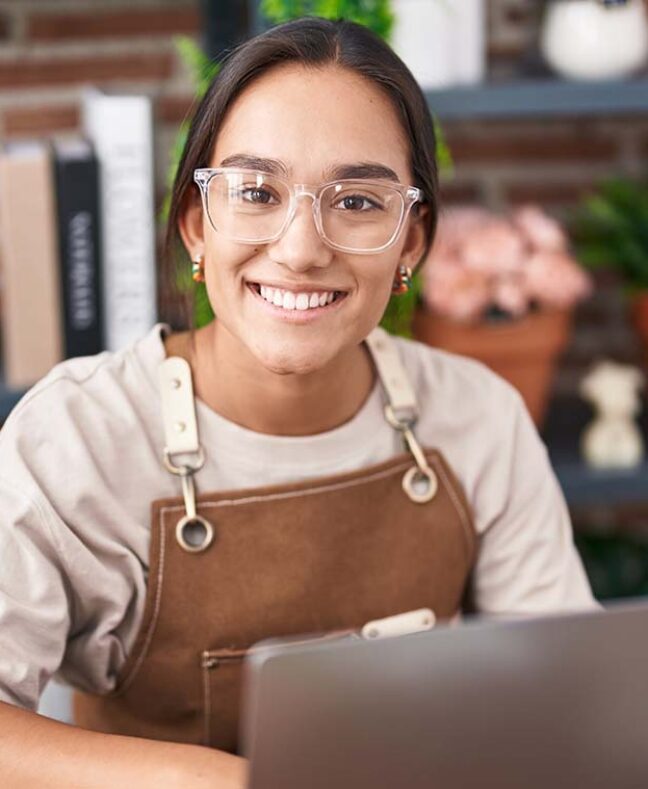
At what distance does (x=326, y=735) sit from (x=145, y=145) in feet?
4.31

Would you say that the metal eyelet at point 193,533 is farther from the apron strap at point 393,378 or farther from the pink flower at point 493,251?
the pink flower at point 493,251

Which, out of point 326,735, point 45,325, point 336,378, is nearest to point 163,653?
point 336,378

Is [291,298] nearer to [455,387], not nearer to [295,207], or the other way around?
[295,207]

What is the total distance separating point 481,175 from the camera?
2412 mm

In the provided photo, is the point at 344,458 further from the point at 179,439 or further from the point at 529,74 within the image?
the point at 529,74

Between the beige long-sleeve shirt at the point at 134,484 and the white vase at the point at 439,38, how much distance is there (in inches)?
23.8

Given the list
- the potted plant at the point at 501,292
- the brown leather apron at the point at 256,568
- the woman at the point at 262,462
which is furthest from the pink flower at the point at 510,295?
the brown leather apron at the point at 256,568

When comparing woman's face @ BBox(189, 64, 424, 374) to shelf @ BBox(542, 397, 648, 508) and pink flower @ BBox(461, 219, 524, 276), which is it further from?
shelf @ BBox(542, 397, 648, 508)

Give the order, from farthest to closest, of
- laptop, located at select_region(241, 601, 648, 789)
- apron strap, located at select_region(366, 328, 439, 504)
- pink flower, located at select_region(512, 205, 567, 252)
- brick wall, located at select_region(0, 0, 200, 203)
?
brick wall, located at select_region(0, 0, 200, 203)
pink flower, located at select_region(512, 205, 567, 252)
apron strap, located at select_region(366, 328, 439, 504)
laptop, located at select_region(241, 601, 648, 789)

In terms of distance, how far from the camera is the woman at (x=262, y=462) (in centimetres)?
121

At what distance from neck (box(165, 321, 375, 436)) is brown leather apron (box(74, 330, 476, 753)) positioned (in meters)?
0.03

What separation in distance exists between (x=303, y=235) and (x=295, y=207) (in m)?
0.03

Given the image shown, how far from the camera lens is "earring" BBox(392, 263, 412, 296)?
139cm

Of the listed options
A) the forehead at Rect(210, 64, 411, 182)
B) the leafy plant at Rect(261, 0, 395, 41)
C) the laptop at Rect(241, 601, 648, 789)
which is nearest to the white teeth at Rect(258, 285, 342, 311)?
the forehead at Rect(210, 64, 411, 182)
